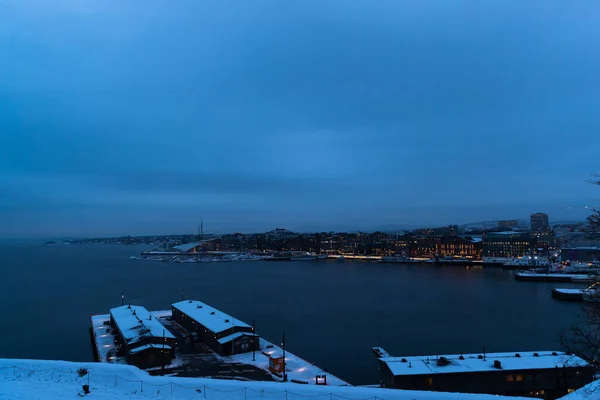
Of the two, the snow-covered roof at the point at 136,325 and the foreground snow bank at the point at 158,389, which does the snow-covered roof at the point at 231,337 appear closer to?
the snow-covered roof at the point at 136,325

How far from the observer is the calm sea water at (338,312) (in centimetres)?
1347

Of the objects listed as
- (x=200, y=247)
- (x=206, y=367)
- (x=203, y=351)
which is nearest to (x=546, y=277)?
(x=203, y=351)

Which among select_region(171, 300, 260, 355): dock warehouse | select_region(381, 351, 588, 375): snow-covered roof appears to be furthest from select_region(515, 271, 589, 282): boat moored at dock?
select_region(171, 300, 260, 355): dock warehouse

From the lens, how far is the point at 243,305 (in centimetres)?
2153

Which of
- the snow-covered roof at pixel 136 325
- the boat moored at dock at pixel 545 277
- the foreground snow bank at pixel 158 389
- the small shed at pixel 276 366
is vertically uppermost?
the foreground snow bank at pixel 158 389

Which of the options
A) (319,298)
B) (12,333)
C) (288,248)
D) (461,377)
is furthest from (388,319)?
(288,248)

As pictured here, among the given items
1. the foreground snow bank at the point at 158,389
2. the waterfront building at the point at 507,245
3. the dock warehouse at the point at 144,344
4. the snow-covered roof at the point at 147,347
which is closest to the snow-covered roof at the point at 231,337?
the dock warehouse at the point at 144,344

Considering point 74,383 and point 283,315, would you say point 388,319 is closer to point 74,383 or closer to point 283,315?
point 283,315

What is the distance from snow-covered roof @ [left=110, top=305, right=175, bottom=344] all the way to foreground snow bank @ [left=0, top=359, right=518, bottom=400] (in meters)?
4.79

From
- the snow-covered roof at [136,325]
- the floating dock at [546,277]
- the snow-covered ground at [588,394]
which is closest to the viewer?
the snow-covered ground at [588,394]

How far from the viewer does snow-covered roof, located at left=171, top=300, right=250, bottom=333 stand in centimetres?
1217

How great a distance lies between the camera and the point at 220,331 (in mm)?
11742

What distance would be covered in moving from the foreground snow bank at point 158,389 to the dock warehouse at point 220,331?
5.20m

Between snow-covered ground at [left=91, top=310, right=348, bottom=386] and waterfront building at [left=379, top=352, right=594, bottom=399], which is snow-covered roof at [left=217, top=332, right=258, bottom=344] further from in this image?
waterfront building at [left=379, top=352, right=594, bottom=399]
